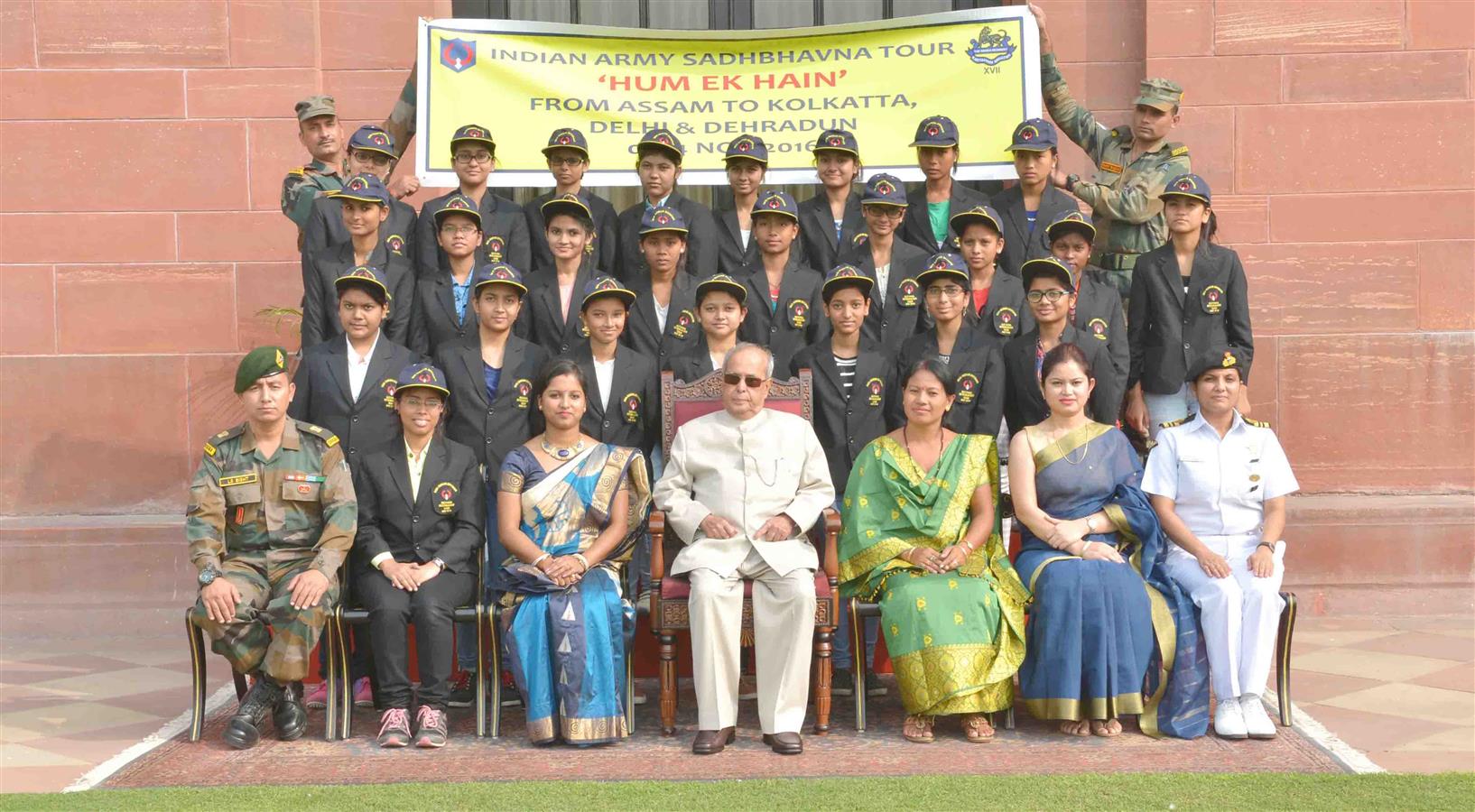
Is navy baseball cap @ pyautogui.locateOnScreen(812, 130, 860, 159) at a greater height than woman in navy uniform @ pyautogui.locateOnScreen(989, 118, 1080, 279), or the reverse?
navy baseball cap @ pyautogui.locateOnScreen(812, 130, 860, 159)

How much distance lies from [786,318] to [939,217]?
1.08m

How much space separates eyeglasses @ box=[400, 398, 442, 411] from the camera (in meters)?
5.74

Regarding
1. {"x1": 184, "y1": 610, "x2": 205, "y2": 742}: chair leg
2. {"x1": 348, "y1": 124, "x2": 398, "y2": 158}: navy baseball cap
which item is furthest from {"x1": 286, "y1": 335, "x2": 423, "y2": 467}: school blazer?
{"x1": 348, "y1": 124, "x2": 398, "y2": 158}: navy baseball cap

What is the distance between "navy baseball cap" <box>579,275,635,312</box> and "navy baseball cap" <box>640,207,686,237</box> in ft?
1.36

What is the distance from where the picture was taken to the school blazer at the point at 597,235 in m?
7.04

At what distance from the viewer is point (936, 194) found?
7094mm

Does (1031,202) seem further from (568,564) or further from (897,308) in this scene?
(568,564)

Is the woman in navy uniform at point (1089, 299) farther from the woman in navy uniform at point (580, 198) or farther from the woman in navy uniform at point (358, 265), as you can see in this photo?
the woman in navy uniform at point (358, 265)

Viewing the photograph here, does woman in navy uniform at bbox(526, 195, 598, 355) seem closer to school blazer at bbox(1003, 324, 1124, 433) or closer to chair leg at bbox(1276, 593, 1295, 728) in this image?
school blazer at bbox(1003, 324, 1124, 433)

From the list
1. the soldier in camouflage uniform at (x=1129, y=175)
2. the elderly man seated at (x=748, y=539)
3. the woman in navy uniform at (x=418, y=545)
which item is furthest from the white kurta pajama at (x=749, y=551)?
the soldier in camouflage uniform at (x=1129, y=175)

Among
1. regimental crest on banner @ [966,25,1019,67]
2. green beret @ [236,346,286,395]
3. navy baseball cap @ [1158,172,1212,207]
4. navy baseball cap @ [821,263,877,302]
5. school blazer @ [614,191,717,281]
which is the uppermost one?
regimental crest on banner @ [966,25,1019,67]

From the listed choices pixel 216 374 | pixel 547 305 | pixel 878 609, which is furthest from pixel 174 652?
pixel 878 609

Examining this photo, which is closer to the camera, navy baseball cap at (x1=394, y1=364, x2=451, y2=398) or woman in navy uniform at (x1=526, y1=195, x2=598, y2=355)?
navy baseball cap at (x1=394, y1=364, x2=451, y2=398)

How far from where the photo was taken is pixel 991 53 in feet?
25.1
